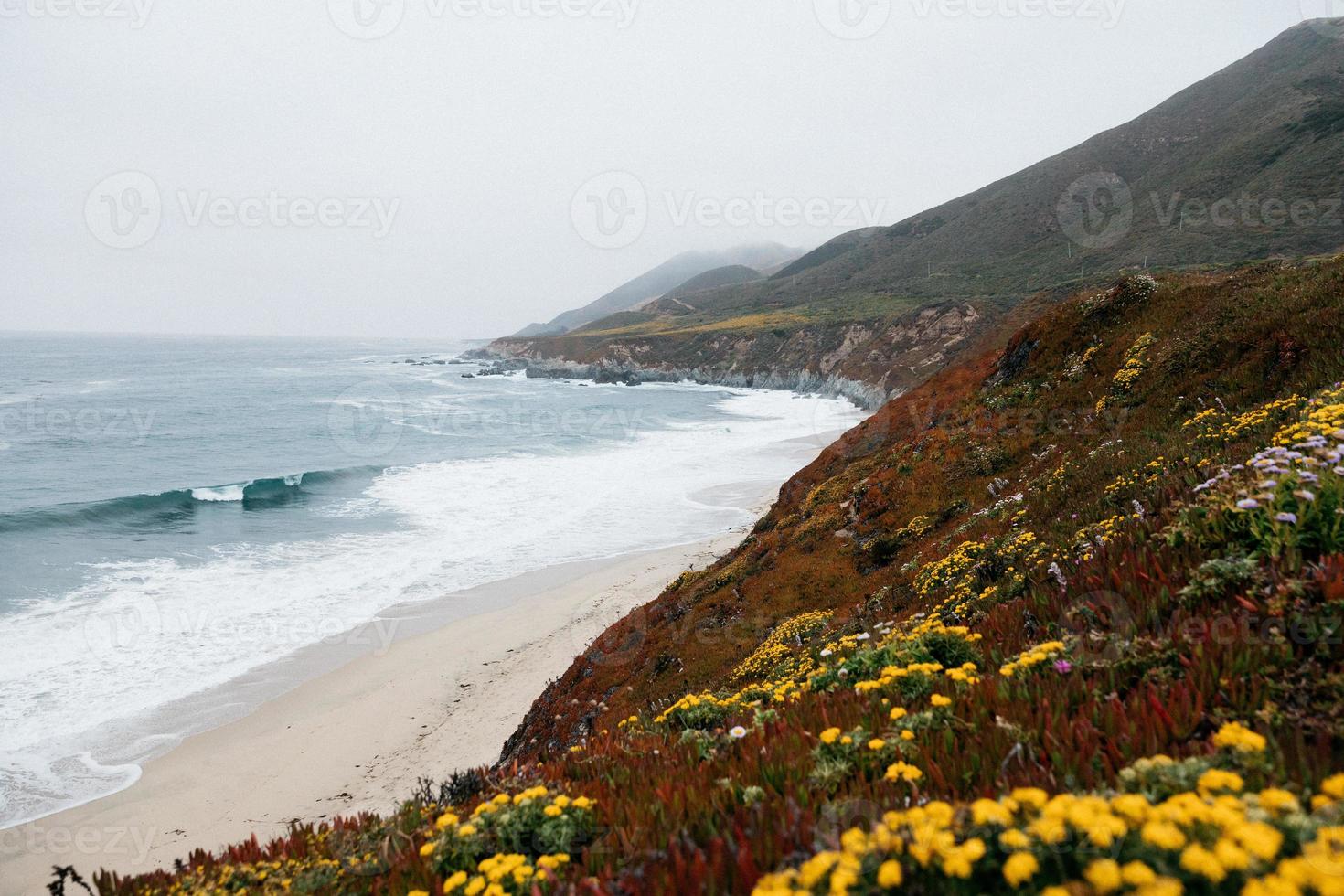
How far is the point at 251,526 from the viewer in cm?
3362

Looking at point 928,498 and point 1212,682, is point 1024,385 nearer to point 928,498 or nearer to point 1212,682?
point 928,498

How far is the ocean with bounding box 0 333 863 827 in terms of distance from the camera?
16.9 metres

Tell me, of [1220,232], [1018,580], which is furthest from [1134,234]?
[1018,580]

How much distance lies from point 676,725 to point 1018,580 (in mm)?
3755

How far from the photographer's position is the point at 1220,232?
7756 centimetres

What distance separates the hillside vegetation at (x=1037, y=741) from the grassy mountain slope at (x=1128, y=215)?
2609 inches

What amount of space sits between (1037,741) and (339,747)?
54.0 ft

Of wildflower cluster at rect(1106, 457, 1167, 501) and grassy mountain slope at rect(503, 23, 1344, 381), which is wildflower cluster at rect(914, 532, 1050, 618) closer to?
wildflower cluster at rect(1106, 457, 1167, 501)

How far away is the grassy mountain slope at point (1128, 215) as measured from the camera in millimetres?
76625

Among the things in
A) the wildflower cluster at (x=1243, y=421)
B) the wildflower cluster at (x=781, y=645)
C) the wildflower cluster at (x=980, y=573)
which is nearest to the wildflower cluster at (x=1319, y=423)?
the wildflower cluster at (x=1243, y=421)

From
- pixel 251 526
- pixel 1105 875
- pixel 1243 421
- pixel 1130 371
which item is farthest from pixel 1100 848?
pixel 251 526

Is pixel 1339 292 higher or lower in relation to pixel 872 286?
lower

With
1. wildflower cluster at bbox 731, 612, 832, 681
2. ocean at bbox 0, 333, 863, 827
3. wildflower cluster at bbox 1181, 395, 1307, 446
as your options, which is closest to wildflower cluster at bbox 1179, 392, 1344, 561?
wildflower cluster at bbox 1181, 395, 1307, 446

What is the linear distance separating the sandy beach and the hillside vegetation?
8372 mm
